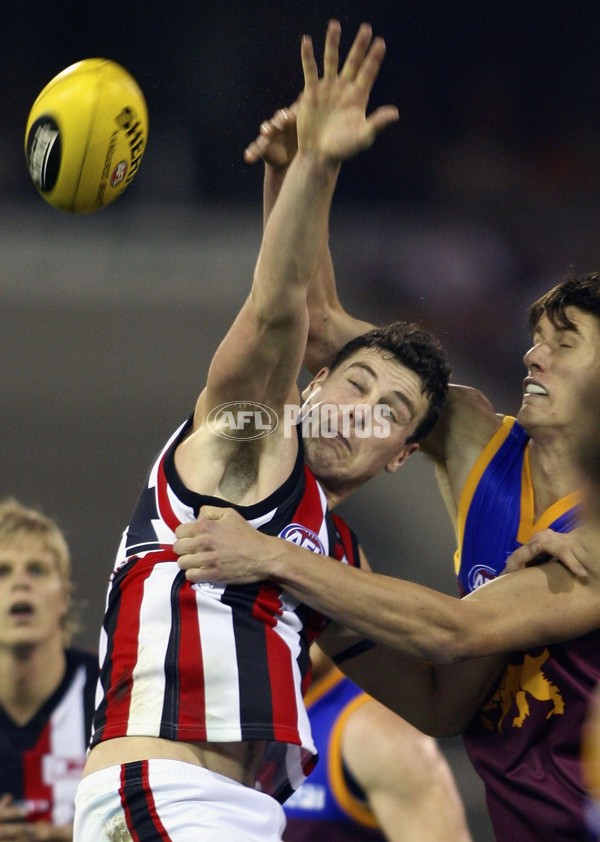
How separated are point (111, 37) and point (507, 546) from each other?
6.32 m

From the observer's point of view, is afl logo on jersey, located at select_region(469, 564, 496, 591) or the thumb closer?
the thumb

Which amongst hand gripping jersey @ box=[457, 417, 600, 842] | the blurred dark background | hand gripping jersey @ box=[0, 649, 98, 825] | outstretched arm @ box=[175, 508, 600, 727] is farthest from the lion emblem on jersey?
the blurred dark background

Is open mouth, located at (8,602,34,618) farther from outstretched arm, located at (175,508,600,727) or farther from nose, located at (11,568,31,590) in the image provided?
outstretched arm, located at (175,508,600,727)

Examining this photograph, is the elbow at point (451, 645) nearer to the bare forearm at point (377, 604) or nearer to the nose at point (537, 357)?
the bare forearm at point (377, 604)

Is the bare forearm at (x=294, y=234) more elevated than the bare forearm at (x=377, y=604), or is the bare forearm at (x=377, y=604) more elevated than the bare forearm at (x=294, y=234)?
the bare forearm at (x=294, y=234)

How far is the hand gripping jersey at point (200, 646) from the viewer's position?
2.36 meters

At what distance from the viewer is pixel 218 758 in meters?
2.38

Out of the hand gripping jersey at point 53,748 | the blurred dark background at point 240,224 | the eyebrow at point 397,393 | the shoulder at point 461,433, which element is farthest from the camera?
the blurred dark background at point 240,224

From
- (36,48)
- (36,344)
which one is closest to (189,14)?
(36,48)

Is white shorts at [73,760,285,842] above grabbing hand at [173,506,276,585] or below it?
below

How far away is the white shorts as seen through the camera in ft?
7.43

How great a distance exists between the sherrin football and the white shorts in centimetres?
159

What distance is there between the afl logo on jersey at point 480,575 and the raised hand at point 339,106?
1.28 meters

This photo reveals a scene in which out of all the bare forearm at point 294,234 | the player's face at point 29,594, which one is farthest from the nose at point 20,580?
the bare forearm at point 294,234
